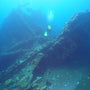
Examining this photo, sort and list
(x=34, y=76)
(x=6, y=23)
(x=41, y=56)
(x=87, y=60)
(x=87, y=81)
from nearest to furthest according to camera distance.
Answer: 1. (x=87, y=81)
2. (x=34, y=76)
3. (x=41, y=56)
4. (x=87, y=60)
5. (x=6, y=23)

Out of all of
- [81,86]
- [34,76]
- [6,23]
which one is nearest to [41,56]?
[34,76]

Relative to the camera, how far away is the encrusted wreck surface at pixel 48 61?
7301 millimetres

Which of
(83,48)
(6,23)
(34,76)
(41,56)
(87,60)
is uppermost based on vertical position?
(6,23)

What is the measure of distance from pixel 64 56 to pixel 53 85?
3051 millimetres

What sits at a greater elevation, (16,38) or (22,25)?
(22,25)

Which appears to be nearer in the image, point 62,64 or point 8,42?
point 62,64

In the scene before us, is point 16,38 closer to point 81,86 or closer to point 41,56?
point 41,56

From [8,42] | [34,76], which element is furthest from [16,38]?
[34,76]

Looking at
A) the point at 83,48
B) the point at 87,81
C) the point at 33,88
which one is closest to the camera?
the point at 33,88

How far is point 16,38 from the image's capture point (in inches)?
773

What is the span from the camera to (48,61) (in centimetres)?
912

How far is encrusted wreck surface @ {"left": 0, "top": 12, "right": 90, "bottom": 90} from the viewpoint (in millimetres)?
7301

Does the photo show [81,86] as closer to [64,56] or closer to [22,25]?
[64,56]

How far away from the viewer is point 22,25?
20438 millimetres
